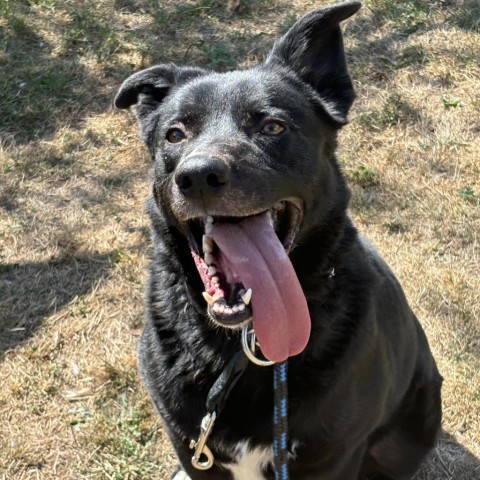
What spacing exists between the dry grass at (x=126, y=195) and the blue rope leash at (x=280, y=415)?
1168 mm

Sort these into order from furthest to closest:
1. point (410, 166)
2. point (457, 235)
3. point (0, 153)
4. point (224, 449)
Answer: point (0, 153) < point (410, 166) < point (457, 235) < point (224, 449)

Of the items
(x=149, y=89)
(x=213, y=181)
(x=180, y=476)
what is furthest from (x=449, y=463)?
(x=149, y=89)

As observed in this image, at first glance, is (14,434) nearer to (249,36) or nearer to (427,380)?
(427,380)

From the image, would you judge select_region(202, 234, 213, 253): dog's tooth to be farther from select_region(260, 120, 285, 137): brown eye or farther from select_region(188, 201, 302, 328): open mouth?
select_region(260, 120, 285, 137): brown eye

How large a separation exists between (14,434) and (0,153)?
110 inches

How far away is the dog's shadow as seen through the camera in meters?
3.41

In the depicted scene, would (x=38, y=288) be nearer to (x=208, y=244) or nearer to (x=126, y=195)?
(x=126, y=195)

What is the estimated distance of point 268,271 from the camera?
89.4 inches

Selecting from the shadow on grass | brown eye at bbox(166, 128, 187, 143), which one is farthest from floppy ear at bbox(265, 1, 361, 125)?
the shadow on grass

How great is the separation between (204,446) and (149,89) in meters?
1.49

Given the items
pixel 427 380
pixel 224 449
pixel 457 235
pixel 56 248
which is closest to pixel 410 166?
pixel 457 235

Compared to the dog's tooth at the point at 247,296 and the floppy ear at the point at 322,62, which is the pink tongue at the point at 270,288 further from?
the floppy ear at the point at 322,62

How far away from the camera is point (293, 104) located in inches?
103

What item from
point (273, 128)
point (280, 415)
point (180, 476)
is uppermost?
point (273, 128)
